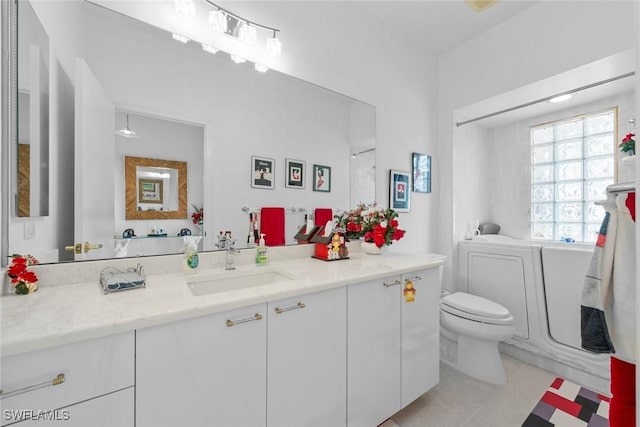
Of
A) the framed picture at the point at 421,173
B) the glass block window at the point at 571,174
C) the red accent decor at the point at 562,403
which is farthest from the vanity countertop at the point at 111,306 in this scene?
the glass block window at the point at 571,174

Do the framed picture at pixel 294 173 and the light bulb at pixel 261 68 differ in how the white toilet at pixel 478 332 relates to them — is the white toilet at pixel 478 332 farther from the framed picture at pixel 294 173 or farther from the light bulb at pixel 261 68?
the light bulb at pixel 261 68

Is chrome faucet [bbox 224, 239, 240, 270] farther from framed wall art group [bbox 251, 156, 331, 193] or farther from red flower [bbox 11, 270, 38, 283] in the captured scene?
red flower [bbox 11, 270, 38, 283]

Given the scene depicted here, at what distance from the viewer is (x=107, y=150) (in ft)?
4.01

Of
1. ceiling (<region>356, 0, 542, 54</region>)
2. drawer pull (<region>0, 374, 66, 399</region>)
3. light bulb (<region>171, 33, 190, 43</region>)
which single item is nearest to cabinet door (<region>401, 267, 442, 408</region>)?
drawer pull (<region>0, 374, 66, 399</region>)

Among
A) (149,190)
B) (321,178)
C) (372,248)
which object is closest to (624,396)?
(372,248)

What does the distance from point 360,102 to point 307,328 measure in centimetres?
173

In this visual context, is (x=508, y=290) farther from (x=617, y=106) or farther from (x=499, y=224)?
(x=617, y=106)

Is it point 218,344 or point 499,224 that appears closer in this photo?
point 218,344

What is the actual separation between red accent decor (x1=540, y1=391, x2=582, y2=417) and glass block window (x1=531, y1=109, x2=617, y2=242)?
4.72 feet

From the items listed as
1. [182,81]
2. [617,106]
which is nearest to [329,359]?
[182,81]

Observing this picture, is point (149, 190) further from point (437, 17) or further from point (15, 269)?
point (437, 17)

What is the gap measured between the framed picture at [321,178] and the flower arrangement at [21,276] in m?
1.42

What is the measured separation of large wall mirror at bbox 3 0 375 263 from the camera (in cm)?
111

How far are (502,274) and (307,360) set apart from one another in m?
2.05
